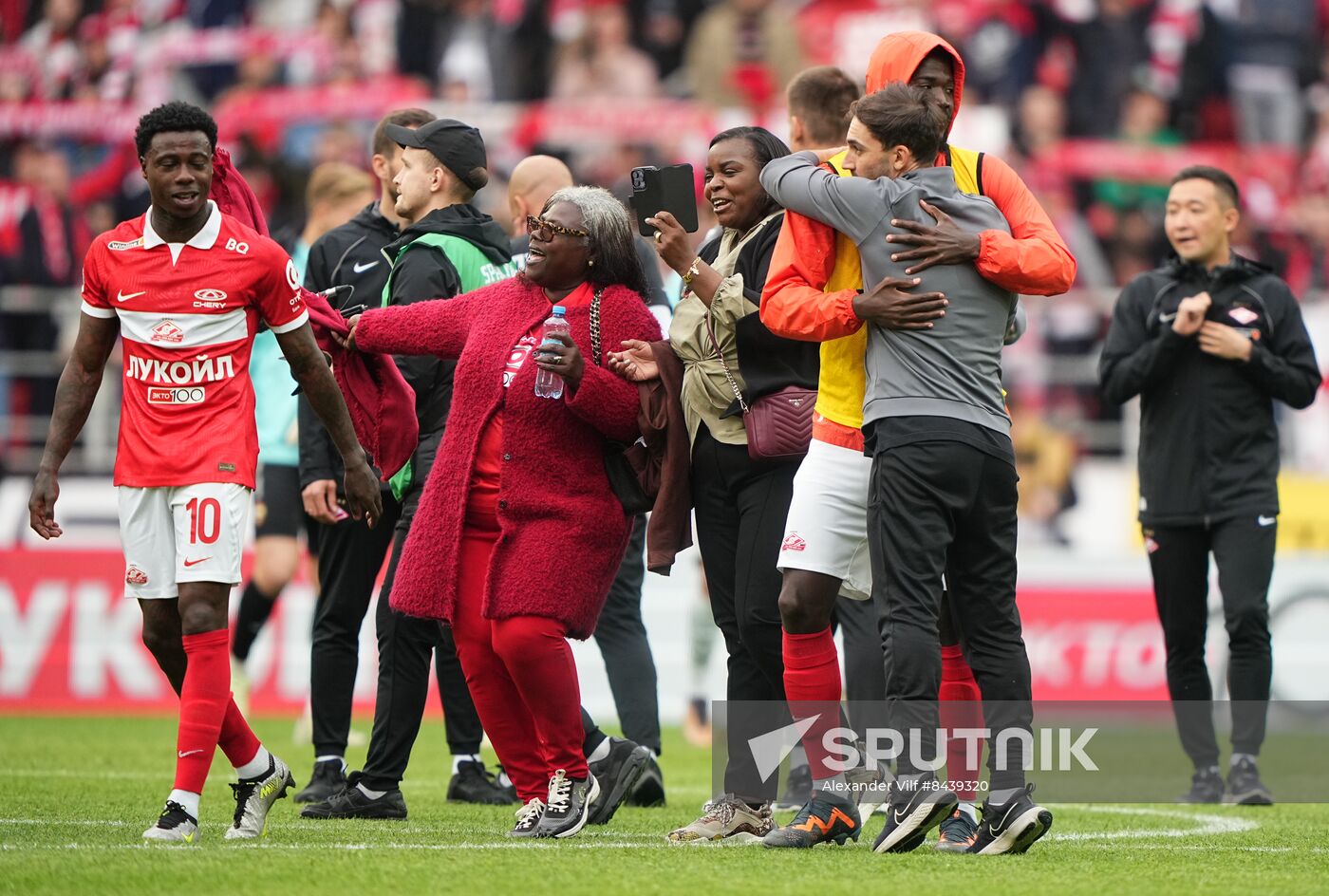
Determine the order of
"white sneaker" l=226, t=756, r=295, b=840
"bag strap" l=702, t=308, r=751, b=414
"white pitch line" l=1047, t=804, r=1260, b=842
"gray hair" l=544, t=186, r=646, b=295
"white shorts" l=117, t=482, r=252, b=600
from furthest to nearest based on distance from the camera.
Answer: "white pitch line" l=1047, t=804, r=1260, b=842 < "gray hair" l=544, t=186, r=646, b=295 < "bag strap" l=702, t=308, r=751, b=414 < "white sneaker" l=226, t=756, r=295, b=840 < "white shorts" l=117, t=482, r=252, b=600

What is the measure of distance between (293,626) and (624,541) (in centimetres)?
626

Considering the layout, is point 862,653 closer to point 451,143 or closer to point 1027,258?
point 1027,258

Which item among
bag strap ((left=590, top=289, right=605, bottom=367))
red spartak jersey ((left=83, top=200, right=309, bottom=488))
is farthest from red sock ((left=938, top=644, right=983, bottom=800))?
red spartak jersey ((left=83, top=200, right=309, bottom=488))

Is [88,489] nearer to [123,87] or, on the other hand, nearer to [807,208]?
[123,87]

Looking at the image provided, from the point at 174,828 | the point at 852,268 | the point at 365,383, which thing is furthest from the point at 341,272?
the point at 174,828

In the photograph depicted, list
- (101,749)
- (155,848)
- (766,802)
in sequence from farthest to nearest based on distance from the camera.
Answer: (101,749), (766,802), (155,848)

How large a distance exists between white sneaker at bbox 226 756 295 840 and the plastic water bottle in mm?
1395

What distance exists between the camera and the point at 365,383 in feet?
20.9

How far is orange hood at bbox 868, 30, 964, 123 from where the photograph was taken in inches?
229

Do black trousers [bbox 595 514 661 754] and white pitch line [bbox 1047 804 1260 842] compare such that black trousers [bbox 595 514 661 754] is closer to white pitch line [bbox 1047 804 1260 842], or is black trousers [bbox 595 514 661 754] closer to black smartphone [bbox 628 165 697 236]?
white pitch line [bbox 1047 804 1260 842]

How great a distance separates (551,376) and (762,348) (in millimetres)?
643

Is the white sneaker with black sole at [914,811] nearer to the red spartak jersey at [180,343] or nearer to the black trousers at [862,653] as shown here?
the black trousers at [862,653]

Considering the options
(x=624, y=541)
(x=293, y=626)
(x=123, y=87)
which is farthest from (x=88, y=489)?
(x=624, y=541)

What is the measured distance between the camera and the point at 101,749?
30.8ft
